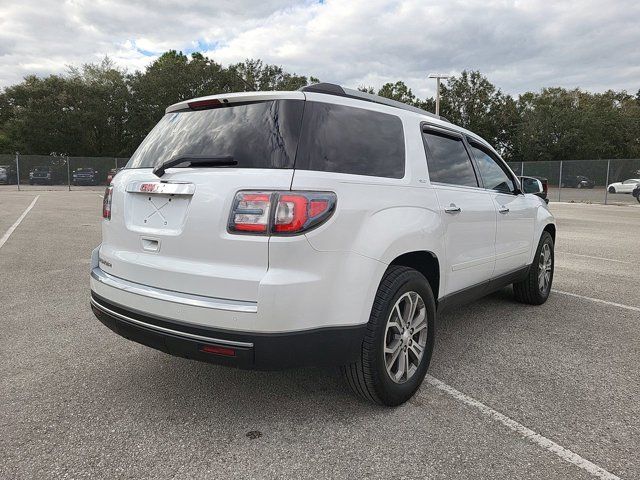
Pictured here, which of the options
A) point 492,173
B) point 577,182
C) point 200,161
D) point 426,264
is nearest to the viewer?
point 200,161

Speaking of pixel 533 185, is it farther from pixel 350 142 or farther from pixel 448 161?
pixel 350 142

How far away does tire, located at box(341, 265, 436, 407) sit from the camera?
8.82 feet

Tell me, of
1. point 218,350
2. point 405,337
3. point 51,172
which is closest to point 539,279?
point 405,337

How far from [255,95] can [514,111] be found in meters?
55.7

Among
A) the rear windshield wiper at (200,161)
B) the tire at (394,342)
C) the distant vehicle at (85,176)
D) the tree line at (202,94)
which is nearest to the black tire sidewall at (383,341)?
the tire at (394,342)

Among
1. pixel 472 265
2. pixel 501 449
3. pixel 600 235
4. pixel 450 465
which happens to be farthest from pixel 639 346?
pixel 600 235

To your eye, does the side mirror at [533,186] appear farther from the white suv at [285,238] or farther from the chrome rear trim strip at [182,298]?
the chrome rear trim strip at [182,298]

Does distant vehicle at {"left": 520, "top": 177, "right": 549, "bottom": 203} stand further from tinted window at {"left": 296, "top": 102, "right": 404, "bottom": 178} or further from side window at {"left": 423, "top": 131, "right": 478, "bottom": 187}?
tinted window at {"left": 296, "top": 102, "right": 404, "bottom": 178}

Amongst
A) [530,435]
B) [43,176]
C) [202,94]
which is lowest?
[530,435]

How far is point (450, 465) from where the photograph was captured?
237cm

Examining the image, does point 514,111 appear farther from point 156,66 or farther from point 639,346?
Result: point 639,346

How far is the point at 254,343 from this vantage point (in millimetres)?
2336

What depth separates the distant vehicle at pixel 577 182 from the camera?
2788 centimetres

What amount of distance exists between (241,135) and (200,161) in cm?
26
